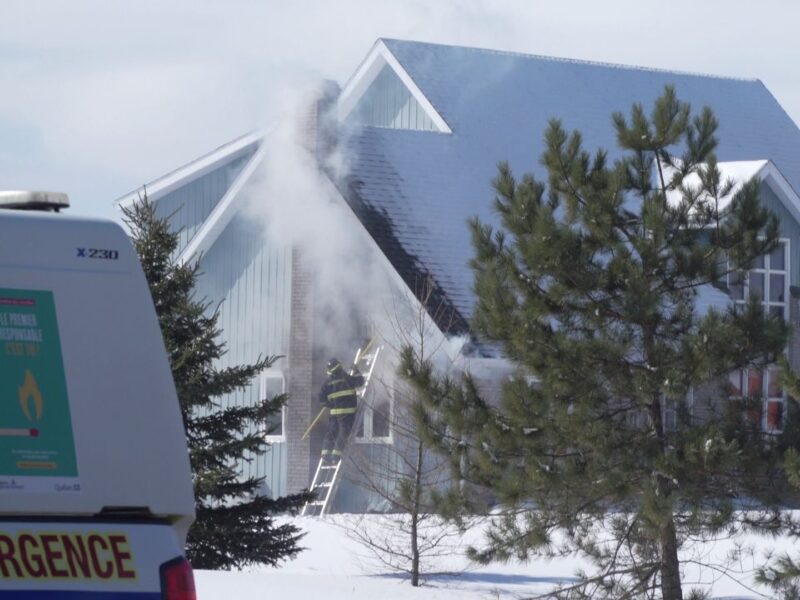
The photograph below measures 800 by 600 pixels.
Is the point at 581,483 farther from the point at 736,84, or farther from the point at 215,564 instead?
the point at 736,84

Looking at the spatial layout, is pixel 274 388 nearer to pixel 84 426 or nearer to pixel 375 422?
pixel 375 422

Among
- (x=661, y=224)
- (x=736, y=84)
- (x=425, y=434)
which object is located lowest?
(x=425, y=434)

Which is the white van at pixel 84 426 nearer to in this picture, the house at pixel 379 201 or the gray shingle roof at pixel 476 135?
the house at pixel 379 201

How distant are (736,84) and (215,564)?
22.8m

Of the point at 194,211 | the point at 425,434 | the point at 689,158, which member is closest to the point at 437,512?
the point at 425,434

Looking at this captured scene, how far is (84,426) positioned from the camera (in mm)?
4809

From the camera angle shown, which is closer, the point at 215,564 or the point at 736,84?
the point at 215,564

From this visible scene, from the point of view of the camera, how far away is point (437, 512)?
12891mm

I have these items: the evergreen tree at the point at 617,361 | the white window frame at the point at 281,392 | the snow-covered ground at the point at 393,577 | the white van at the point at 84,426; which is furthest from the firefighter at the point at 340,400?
the white van at the point at 84,426

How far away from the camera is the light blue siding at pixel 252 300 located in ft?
90.9

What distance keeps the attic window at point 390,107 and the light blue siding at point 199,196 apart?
295 cm

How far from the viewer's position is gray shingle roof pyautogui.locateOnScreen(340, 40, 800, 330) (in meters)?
26.1

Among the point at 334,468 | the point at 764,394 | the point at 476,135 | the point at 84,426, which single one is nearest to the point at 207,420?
the point at 764,394

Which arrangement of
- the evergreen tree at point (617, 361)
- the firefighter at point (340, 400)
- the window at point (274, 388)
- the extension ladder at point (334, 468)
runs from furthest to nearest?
the window at point (274, 388) < the firefighter at point (340, 400) < the extension ladder at point (334, 468) < the evergreen tree at point (617, 361)
